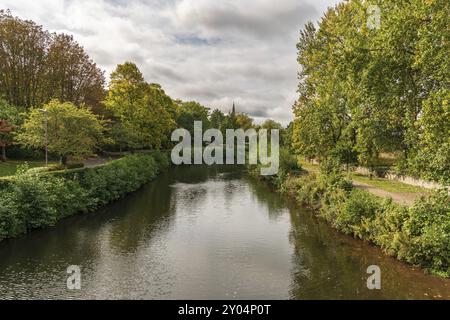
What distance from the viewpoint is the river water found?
14070 millimetres

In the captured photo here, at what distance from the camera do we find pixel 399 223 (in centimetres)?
1767

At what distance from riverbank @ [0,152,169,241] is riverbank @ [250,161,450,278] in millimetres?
17646

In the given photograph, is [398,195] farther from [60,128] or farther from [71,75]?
[71,75]

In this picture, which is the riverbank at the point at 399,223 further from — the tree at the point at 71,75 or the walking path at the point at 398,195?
the tree at the point at 71,75

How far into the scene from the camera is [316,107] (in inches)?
1467

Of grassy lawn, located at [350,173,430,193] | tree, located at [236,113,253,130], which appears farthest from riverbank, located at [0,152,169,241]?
tree, located at [236,113,253,130]

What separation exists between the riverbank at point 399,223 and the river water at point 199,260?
0.65m

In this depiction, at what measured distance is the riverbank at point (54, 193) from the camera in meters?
19.9

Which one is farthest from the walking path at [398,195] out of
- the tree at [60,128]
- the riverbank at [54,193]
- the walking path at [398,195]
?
the tree at [60,128]

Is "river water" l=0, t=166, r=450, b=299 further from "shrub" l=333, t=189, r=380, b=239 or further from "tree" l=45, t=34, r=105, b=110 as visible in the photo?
"tree" l=45, t=34, r=105, b=110

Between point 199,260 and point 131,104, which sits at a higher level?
point 131,104

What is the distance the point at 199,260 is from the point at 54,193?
12.3 meters

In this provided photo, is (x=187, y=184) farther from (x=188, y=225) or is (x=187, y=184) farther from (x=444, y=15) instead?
(x=444, y=15)

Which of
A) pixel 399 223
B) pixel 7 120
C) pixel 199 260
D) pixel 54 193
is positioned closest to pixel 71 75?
pixel 7 120
